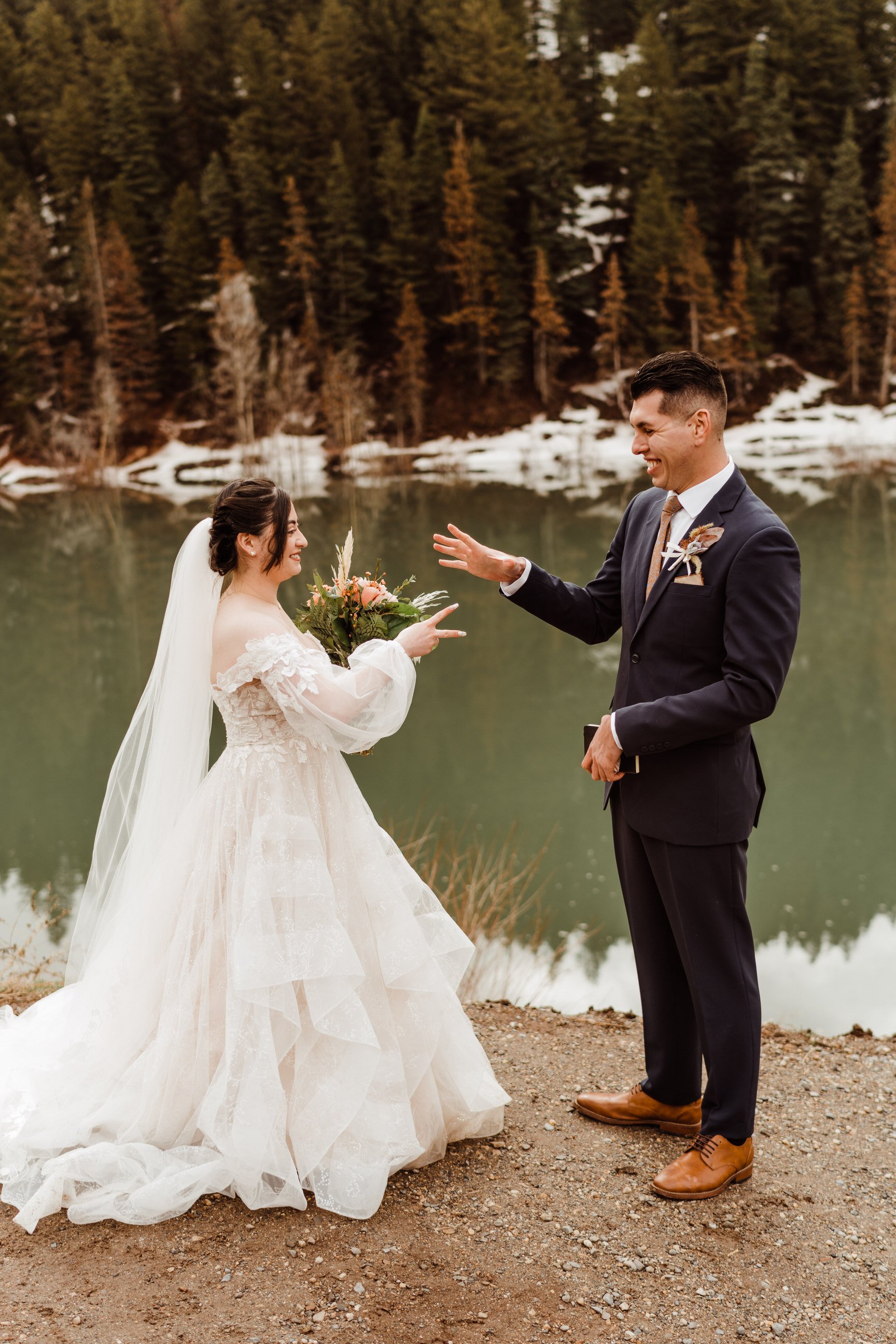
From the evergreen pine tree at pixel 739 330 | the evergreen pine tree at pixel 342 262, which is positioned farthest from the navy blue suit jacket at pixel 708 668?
the evergreen pine tree at pixel 342 262

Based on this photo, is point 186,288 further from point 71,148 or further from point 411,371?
point 71,148

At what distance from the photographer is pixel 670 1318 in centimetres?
260

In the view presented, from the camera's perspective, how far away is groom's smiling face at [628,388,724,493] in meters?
2.95

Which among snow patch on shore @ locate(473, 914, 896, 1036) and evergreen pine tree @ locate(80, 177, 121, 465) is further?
evergreen pine tree @ locate(80, 177, 121, 465)

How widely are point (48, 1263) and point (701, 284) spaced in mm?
41212

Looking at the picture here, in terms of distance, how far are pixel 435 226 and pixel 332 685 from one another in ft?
149

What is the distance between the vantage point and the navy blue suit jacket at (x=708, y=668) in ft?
9.35

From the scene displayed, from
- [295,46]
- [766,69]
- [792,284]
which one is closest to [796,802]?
[792,284]

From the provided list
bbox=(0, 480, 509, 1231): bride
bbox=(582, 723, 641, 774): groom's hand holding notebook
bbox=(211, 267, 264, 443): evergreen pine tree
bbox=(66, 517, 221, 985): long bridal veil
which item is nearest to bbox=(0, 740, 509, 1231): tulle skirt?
bbox=(0, 480, 509, 1231): bride

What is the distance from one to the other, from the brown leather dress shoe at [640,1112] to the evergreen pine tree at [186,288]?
41.9 m

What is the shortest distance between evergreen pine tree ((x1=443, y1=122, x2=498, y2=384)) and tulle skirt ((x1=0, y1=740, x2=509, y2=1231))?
40.4 metres

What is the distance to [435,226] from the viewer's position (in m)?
44.2

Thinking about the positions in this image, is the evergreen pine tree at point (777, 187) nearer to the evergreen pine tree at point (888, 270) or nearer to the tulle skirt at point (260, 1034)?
the evergreen pine tree at point (888, 270)

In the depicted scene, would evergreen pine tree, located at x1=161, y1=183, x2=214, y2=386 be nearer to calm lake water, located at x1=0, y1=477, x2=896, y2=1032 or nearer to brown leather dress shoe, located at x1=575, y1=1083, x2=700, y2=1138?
calm lake water, located at x1=0, y1=477, x2=896, y2=1032
